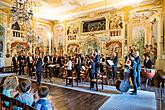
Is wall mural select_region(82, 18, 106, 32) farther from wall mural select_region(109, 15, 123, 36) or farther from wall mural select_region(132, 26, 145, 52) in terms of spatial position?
wall mural select_region(132, 26, 145, 52)

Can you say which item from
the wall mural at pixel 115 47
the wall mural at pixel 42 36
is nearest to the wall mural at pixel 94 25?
the wall mural at pixel 115 47

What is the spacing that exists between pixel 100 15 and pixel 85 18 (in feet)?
5.03

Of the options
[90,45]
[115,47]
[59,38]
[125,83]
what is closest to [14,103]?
[125,83]

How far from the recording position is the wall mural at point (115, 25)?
1288 centimetres

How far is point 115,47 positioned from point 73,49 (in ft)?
14.4

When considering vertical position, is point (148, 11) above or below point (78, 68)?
above

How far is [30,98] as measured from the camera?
244 centimetres

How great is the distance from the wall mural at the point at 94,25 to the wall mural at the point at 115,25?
2.43 ft

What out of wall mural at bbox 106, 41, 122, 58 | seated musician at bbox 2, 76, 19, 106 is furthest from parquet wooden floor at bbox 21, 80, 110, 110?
wall mural at bbox 106, 41, 122, 58

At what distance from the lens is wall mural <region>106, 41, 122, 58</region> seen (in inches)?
506

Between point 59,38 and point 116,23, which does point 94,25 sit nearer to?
point 116,23

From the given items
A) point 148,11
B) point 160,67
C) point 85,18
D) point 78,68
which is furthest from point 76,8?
point 160,67

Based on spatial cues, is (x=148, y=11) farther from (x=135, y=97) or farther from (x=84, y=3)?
(x=135, y=97)

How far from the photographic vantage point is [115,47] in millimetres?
13047
